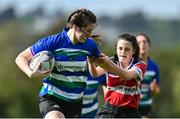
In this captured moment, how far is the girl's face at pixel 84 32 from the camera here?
9.49 m

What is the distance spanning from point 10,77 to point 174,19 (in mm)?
43566

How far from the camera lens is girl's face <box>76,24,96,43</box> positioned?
A: 9.49 metres

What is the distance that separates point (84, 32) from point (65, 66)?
47 cm

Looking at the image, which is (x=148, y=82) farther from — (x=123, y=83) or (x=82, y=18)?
(x=82, y=18)

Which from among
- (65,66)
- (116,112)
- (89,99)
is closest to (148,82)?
(89,99)

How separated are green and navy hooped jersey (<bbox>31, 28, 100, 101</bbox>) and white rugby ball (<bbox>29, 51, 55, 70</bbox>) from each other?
0.53ft

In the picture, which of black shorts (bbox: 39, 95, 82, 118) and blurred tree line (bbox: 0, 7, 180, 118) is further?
blurred tree line (bbox: 0, 7, 180, 118)

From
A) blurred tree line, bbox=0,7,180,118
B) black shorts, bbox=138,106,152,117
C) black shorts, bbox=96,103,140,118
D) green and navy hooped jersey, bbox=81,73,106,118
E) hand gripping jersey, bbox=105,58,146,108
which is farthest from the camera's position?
blurred tree line, bbox=0,7,180,118

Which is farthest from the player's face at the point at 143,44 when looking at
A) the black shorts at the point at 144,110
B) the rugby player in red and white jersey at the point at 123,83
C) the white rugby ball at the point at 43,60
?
the white rugby ball at the point at 43,60

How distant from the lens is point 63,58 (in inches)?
378

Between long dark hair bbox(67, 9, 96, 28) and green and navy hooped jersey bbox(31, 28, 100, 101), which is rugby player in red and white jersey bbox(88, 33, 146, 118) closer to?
green and navy hooped jersey bbox(31, 28, 100, 101)

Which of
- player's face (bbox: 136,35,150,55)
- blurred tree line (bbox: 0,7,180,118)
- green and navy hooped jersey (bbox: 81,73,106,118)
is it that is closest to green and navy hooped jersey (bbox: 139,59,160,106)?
player's face (bbox: 136,35,150,55)

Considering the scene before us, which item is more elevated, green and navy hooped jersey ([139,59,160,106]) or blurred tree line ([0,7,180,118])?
green and navy hooped jersey ([139,59,160,106])

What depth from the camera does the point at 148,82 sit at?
14914mm
